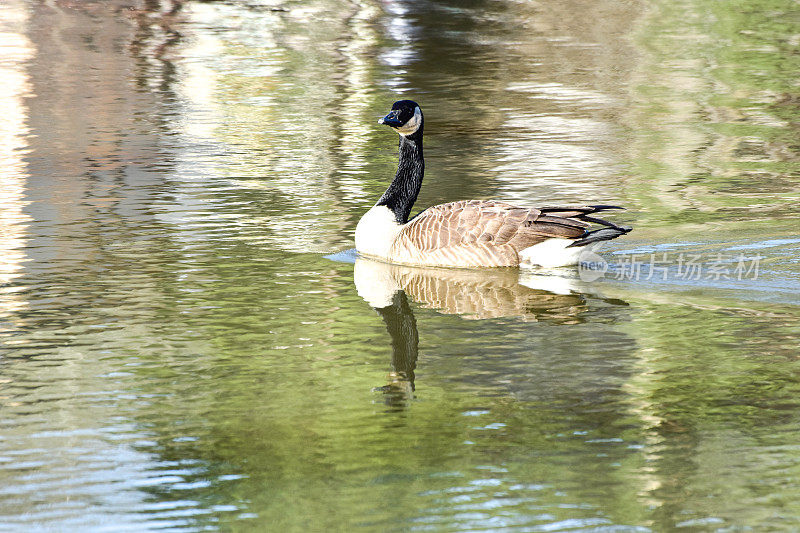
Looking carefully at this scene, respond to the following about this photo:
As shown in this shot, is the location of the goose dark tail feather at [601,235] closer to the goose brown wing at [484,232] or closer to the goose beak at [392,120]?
the goose brown wing at [484,232]

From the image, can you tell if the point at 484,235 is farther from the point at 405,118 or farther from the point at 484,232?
the point at 405,118

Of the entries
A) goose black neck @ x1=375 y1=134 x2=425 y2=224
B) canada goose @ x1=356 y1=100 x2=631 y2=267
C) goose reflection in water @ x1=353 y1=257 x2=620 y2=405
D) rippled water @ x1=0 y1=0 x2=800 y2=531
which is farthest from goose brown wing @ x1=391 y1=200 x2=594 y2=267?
goose black neck @ x1=375 y1=134 x2=425 y2=224

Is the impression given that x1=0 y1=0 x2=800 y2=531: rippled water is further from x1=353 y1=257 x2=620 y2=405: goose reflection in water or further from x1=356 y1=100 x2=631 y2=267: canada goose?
x1=356 y1=100 x2=631 y2=267: canada goose

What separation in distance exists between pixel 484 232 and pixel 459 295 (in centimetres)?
90

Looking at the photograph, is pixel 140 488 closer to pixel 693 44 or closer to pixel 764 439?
pixel 764 439

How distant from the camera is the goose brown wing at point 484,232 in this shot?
436 inches

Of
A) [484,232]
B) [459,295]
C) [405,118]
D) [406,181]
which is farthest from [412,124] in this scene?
[459,295]

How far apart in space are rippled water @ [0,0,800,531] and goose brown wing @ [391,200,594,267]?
0.83 feet

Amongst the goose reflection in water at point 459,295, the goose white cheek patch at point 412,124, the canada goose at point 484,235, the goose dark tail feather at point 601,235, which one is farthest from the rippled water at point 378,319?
the goose white cheek patch at point 412,124

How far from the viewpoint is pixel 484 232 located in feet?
36.9

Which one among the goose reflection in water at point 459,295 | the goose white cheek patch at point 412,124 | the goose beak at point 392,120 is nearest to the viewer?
the goose reflection in water at point 459,295

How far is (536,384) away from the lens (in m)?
8.09

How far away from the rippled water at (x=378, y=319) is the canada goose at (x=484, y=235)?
0.73 feet

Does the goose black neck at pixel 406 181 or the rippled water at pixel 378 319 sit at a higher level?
the goose black neck at pixel 406 181
